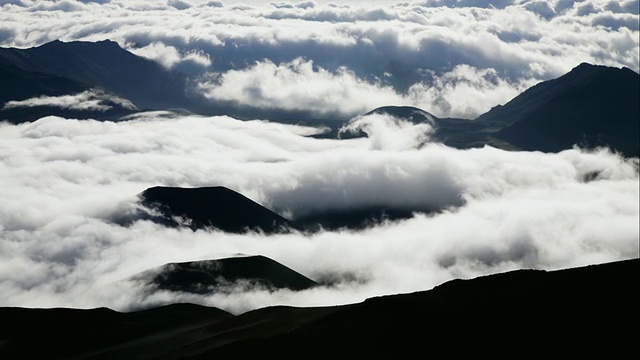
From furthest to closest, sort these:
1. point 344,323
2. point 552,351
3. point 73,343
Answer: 1. point 73,343
2. point 344,323
3. point 552,351

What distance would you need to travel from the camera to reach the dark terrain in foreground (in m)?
105

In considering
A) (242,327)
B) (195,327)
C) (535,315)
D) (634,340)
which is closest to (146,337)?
(195,327)

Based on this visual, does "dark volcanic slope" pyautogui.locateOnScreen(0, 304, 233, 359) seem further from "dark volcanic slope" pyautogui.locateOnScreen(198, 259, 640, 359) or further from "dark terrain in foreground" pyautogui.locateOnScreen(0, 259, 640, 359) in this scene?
"dark volcanic slope" pyautogui.locateOnScreen(198, 259, 640, 359)

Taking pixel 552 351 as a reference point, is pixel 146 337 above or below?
above

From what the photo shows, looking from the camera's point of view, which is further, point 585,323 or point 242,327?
point 242,327

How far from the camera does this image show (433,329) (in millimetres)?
112500

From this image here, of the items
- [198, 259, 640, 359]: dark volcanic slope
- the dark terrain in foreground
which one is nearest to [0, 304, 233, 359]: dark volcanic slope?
the dark terrain in foreground

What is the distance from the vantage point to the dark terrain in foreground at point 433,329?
344 ft

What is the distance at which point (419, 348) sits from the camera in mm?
105875

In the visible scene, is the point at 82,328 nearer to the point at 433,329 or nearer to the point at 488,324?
the point at 433,329

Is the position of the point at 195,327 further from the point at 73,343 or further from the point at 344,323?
the point at 344,323

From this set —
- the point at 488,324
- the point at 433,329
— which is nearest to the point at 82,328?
the point at 433,329

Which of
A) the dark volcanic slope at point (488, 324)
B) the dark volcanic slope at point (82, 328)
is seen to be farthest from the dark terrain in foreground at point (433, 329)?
the dark volcanic slope at point (82, 328)

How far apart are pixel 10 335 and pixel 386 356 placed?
9626 centimetres
